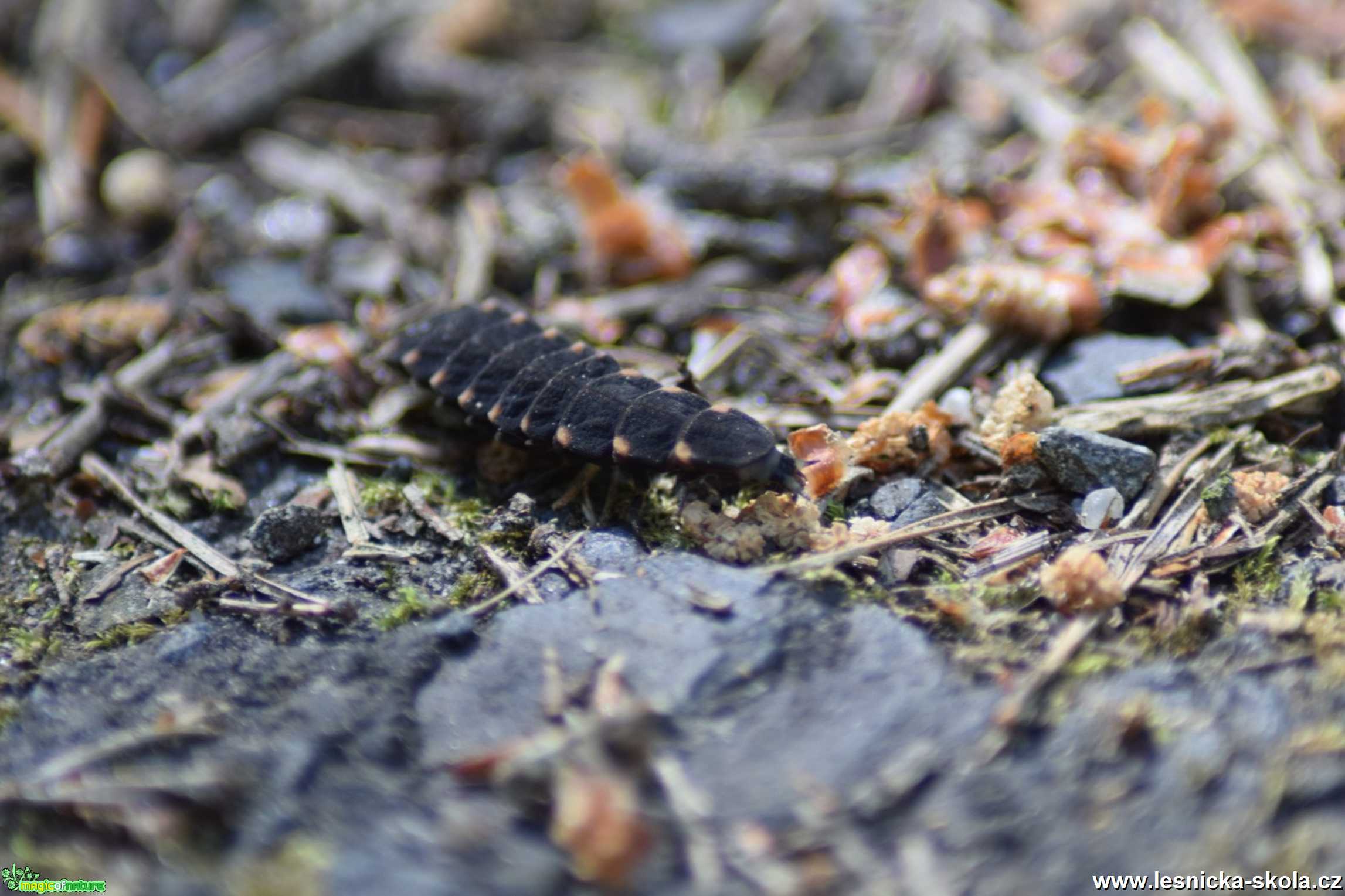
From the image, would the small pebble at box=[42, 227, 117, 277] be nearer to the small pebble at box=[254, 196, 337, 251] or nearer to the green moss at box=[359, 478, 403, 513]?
the small pebble at box=[254, 196, 337, 251]

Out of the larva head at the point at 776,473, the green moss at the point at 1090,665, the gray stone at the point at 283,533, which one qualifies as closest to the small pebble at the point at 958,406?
the larva head at the point at 776,473

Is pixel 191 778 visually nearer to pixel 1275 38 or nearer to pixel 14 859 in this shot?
pixel 14 859

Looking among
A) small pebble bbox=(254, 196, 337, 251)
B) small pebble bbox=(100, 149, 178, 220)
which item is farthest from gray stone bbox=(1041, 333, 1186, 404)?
small pebble bbox=(100, 149, 178, 220)

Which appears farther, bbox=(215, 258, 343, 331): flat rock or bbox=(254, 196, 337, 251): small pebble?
bbox=(254, 196, 337, 251): small pebble

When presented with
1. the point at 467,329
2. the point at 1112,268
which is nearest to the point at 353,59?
the point at 467,329

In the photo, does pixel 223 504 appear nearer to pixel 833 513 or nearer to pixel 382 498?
pixel 382 498

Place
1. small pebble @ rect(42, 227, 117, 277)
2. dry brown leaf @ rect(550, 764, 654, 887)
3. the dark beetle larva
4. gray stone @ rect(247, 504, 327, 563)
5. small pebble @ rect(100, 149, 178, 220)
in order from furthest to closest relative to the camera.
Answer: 1. small pebble @ rect(100, 149, 178, 220)
2. small pebble @ rect(42, 227, 117, 277)
3. gray stone @ rect(247, 504, 327, 563)
4. the dark beetle larva
5. dry brown leaf @ rect(550, 764, 654, 887)

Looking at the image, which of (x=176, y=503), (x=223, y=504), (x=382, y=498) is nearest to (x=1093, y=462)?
(x=382, y=498)
